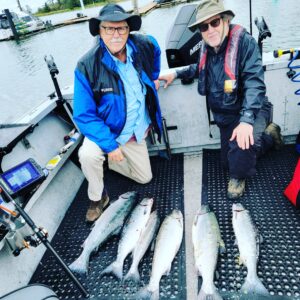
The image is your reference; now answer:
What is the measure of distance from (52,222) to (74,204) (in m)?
0.38

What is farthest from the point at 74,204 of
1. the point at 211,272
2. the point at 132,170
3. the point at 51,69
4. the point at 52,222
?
the point at 211,272

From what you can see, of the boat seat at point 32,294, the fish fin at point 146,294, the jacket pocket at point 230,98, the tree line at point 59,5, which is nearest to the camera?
the boat seat at point 32,294

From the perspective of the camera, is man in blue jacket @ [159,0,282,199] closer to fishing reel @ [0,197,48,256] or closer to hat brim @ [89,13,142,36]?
hat brim @ [89,13,142,36]

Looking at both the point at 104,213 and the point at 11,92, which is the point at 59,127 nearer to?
the point at 104,213

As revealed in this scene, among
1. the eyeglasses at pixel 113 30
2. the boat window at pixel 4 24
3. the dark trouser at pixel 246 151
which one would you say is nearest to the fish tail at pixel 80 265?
the dark trouser at pixel 246 151

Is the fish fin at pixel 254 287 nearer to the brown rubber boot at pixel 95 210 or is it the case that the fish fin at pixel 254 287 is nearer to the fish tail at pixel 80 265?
the fish tail at pixel 80 265

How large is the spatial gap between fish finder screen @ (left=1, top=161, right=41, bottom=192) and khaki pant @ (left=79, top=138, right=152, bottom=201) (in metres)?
0.50

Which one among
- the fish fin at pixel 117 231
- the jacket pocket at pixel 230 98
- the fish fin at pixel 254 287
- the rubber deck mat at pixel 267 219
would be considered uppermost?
the jacket pocket at pixel 230 98

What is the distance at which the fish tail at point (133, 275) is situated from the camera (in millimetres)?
2305

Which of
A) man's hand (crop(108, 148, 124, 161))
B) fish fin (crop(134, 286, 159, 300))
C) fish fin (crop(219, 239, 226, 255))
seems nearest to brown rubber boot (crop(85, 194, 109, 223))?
man's hand (crop(108, 148, 124, 161))

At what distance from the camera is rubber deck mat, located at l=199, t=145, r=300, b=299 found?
2.16m

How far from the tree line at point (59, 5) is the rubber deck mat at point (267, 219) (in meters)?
84.9

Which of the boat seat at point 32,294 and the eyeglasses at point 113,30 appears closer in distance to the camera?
the boat seat at point 32,294

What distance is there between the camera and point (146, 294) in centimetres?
217
